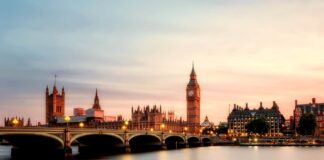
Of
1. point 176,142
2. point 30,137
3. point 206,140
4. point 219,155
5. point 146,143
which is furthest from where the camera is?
point 206,140

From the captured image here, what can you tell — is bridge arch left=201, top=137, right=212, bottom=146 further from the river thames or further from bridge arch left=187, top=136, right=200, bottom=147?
the river thames

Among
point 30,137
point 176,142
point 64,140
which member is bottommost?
point 176,142

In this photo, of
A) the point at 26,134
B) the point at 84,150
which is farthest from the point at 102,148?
the point at 26,134

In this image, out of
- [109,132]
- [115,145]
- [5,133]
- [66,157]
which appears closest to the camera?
[5,133]

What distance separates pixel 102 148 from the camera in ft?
372

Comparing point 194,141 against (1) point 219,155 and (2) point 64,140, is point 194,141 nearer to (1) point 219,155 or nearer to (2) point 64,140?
(1) point 219,155

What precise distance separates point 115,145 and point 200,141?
6576cm

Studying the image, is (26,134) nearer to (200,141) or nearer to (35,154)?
(35,154)

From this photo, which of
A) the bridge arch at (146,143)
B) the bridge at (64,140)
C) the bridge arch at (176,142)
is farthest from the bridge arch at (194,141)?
the bridge at (64,140)

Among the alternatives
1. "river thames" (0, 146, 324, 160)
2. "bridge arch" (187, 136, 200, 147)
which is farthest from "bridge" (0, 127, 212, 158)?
"bridge arch" (187, 136, 200, 147)

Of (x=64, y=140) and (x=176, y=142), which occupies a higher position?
(x=64, y=140)

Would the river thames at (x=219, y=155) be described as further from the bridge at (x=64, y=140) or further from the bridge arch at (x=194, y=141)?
the bridge arch at (x=194, y=141)

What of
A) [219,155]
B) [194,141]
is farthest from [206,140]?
[219,155]

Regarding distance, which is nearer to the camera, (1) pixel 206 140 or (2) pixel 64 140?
(2) pixel 64 140
